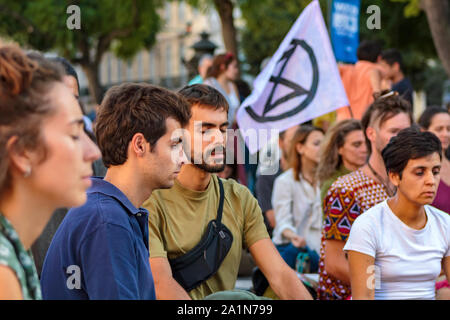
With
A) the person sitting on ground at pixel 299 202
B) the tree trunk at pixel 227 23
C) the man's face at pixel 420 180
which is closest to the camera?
the man's face at pixel 420 180

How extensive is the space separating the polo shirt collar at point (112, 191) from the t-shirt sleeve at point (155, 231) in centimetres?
77

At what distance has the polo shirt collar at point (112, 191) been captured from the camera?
295 cm

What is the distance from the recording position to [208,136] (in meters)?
4.27

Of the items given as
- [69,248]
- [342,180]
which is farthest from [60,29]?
[69,248]

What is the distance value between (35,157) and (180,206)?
208cm

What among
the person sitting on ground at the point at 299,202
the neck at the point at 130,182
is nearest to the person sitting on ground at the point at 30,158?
the neck at the point at 130,182

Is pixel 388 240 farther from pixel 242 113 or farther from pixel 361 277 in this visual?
pixel 242 113

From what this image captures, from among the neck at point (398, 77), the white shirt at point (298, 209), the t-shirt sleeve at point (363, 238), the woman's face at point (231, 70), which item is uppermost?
the woman's face at point (231, 70)

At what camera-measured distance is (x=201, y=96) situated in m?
4.33

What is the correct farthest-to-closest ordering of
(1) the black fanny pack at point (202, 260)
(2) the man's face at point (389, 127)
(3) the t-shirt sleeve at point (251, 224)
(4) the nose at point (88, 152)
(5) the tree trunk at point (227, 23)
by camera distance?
(5) the tree trunk at point (227, 23) → (2) the man's face at point (389, 127) → (3) the t-shirt sleeve at point (251, 224) → (1) the black fanny pack at point (202, 260) → (4) the nose at point (88, 152)

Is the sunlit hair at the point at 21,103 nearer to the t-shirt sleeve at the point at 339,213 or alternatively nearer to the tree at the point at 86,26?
the t-shirt sleeve at the point at 339,213

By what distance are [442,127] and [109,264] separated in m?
4.92

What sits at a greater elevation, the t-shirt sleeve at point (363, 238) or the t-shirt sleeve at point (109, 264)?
the t-shirt sleeve at point (109, 264)
